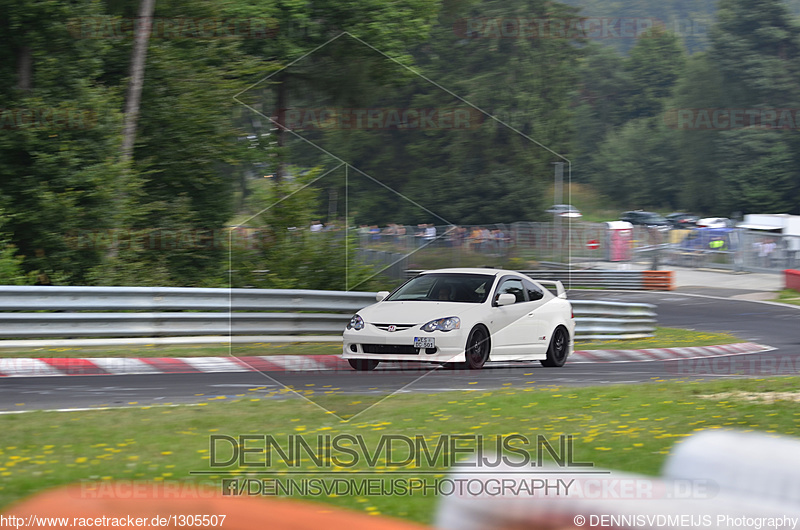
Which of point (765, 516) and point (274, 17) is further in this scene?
point (274, 17)

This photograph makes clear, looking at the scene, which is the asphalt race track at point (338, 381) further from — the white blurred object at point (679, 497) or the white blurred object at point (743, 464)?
the white blurred object at point (743, 464)

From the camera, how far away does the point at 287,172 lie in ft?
31.8

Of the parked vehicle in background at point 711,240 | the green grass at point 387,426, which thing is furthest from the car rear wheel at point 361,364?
the parked vehicle in background at point 711,240

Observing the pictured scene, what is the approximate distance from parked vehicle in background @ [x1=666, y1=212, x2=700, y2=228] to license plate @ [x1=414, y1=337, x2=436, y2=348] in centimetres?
6543

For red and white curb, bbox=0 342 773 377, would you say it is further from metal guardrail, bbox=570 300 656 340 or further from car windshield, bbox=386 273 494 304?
metal guardrail, bbox=570 300 656 340

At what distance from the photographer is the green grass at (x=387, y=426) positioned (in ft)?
18.0

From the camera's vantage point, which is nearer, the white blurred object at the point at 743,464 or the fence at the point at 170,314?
the white blurred object at the point at 743,464

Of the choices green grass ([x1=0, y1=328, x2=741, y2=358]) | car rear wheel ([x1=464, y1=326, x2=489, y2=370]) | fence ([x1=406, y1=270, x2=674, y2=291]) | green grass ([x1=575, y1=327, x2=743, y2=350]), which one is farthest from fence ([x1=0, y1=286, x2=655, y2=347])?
fence ([x1=406, y1=270, x2=674, y2=291])

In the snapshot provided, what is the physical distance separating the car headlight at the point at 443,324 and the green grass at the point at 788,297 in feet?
72.2

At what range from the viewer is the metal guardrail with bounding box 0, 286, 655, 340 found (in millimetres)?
11344

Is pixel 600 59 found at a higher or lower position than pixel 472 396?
higher

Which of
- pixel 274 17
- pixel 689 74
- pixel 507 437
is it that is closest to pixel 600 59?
pixel 689 74

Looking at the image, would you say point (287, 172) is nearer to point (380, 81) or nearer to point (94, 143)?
point (380, 81)

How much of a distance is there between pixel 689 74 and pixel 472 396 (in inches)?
3723
